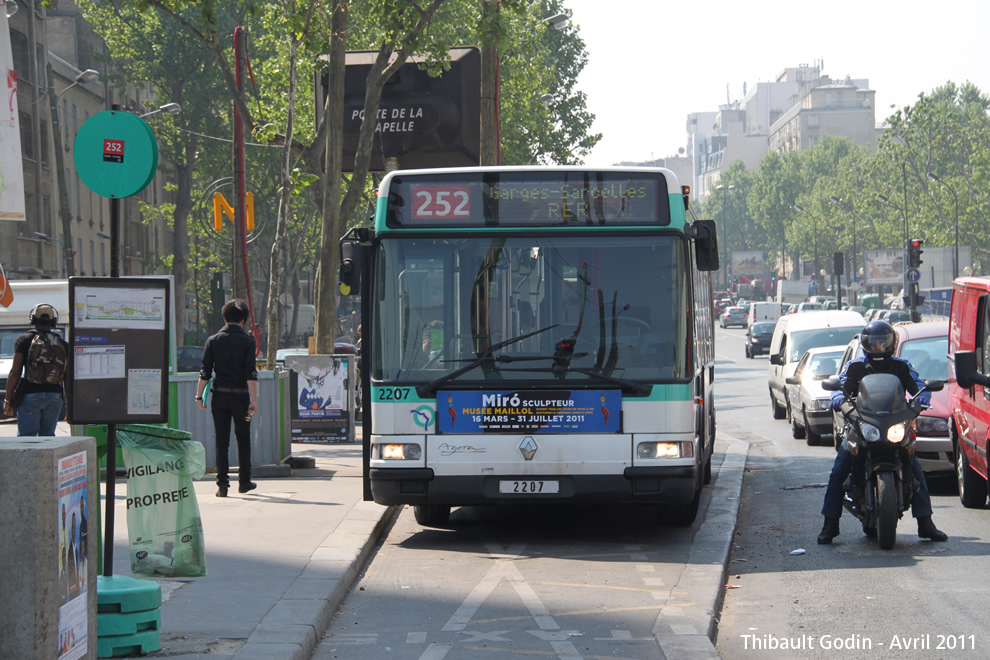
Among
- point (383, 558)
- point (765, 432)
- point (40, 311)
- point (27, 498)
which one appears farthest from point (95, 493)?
point (765, 432)

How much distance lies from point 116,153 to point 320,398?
36.7 ft

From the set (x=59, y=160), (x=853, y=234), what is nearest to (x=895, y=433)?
(x=59, y=160)

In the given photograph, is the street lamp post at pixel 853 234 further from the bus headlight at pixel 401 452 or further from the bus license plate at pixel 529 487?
the bus headlight at pixel 401 452

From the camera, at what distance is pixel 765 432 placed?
20.6 m

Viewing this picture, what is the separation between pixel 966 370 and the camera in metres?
10.1

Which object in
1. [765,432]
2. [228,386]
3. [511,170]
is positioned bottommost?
[765,432]

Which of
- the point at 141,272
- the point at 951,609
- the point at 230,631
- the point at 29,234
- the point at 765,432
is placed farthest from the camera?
the point at 141,272

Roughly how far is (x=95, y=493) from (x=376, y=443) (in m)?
4.46

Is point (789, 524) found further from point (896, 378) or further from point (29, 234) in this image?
point (29, 234)

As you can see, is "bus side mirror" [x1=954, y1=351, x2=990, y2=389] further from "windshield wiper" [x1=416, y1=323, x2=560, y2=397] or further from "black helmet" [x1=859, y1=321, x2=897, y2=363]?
"windshield wiper" [x1=416, y1=323, x2=560, y2=397]

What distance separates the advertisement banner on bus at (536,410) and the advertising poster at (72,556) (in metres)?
4.60

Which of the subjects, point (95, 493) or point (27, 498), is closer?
point (27, 498)

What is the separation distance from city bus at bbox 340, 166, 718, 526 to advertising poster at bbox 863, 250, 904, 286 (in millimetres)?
83198

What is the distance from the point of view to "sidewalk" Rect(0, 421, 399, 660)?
246 inches
